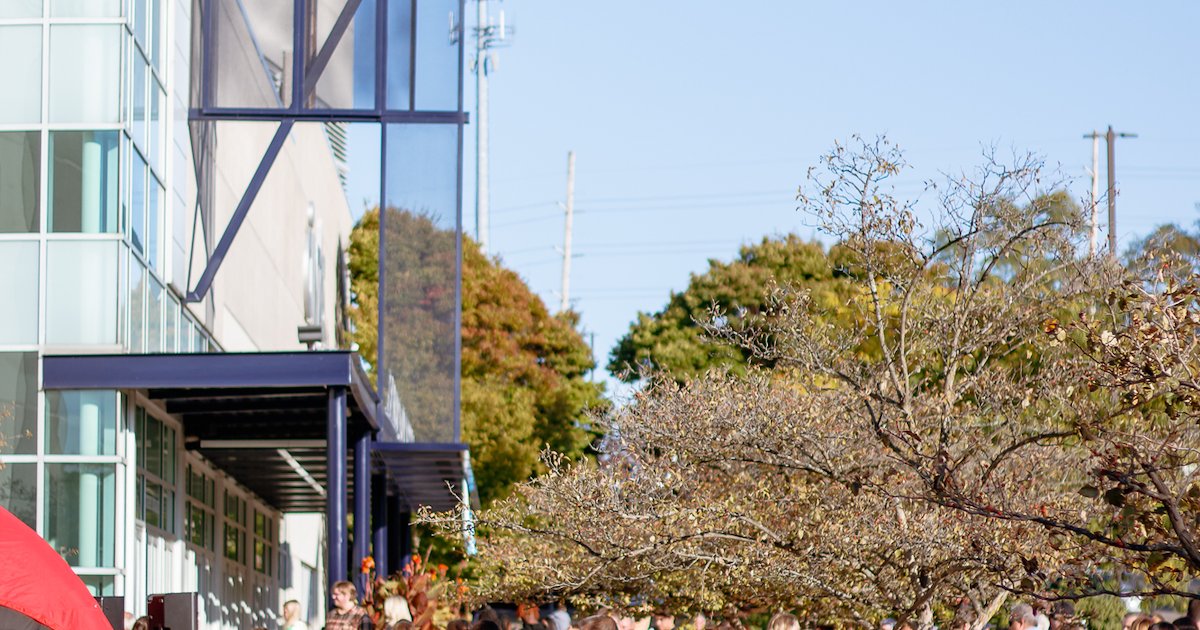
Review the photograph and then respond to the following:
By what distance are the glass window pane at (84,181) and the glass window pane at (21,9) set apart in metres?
1.20

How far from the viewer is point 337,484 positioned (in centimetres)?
1645

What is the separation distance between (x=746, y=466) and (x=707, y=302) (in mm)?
30293

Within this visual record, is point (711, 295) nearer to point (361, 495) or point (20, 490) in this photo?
point (361, 495)

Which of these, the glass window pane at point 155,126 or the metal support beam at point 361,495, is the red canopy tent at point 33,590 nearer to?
the glass window pane at point 155,126

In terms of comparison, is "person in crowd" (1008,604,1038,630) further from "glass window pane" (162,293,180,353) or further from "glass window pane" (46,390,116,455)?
"glass window pane" (162,293,180,353)

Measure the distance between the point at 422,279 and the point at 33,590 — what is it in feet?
46.1

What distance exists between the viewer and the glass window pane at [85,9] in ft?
52.4

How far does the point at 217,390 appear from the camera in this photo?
17.4 metres

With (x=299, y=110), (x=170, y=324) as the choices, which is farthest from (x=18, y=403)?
(x=299, y=110)

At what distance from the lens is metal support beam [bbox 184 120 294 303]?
1856cm

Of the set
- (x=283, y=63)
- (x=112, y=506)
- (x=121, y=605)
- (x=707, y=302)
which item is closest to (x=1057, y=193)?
(x=121, y=605)

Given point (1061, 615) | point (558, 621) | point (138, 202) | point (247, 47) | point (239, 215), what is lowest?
point (558, 621)

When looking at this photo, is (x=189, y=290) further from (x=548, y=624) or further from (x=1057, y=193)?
(x=1057, y=193)

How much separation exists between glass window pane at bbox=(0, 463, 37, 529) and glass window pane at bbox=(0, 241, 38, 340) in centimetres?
122
